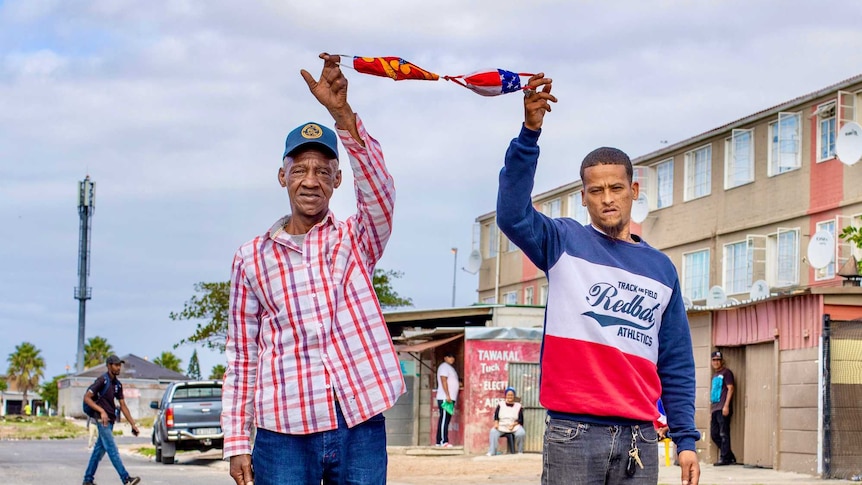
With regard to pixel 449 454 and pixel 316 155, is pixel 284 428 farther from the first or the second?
pixel 449 454

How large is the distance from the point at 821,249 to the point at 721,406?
8.81 m

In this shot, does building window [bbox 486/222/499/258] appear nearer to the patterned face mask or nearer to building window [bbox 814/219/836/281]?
building window [bbox 814/219/836/281]

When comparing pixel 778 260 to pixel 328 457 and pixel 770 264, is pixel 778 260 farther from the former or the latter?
pixel 328 457

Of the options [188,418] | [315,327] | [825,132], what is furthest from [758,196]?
[315,327]

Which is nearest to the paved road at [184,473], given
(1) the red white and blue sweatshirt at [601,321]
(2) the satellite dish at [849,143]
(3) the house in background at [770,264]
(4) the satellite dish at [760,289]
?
(3) the house in background at [770,264]

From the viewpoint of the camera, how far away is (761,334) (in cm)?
2080

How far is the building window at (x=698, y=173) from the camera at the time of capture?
124 feet

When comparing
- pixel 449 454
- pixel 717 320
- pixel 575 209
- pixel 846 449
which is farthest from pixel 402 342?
pixel 575 209

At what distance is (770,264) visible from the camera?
3497cm

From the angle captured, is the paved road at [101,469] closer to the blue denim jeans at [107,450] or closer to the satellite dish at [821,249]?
the blue denim jeans at [107,450]

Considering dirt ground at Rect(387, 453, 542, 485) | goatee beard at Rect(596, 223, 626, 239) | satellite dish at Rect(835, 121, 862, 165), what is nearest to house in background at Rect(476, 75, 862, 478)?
satellite dish at Rect(835, 121, 862, 165)

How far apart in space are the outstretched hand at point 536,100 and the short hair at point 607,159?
1.52 ft

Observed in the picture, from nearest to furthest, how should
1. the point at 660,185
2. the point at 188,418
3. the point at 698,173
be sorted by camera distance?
the point at 188,418, the point at 698,173, the point at 660,185

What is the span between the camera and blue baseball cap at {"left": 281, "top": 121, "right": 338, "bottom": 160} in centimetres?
450
